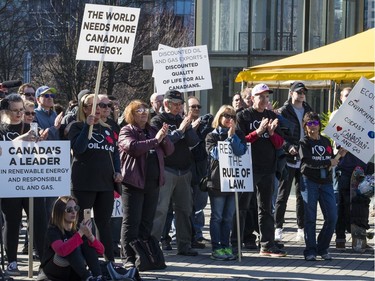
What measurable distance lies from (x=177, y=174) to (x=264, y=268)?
1.49 metres

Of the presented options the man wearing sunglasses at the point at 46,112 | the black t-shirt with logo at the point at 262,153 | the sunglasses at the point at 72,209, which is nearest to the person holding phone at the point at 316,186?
the black t-shirt with logo at the point at 262,153

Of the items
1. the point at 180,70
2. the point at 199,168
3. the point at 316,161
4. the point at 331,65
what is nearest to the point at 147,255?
the point at 316,161

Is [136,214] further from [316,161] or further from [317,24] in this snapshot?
[317,24]

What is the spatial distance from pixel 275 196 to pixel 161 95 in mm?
2144

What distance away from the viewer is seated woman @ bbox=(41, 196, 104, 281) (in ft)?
31.7

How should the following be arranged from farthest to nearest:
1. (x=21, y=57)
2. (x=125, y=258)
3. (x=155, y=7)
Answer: (x=155, y=7) → (x=21, y=57) → (x=125, y=258)

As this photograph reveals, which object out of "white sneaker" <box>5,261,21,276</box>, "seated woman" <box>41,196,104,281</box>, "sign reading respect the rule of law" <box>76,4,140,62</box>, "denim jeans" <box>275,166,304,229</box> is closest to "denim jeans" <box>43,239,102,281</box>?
"seated woman" <box>41,196,104,281</box>

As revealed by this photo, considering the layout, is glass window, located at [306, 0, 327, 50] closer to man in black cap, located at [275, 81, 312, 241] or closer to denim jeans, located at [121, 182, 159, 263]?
man in black cap, located at [275, 81, 312, 241]

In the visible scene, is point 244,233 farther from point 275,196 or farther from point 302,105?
point 302,105

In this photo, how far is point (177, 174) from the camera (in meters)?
12.0

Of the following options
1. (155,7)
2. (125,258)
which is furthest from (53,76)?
(125,258)

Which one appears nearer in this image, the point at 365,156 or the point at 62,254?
the point at 62,254

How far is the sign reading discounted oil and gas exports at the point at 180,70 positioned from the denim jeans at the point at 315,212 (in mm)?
1949

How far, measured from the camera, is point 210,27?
2200 cm
